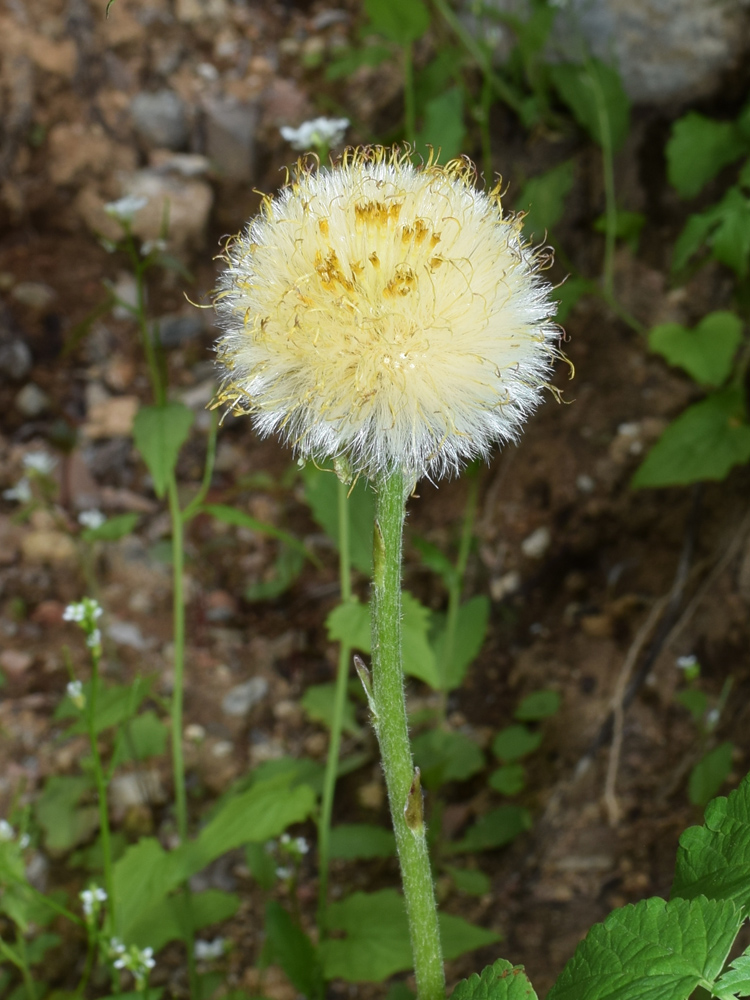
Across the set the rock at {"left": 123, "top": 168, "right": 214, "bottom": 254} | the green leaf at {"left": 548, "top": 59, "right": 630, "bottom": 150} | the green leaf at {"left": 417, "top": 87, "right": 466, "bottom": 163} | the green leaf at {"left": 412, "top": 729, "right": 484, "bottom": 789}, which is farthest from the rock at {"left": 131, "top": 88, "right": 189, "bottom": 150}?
the green leaf at {"left": 412, "top": 729, "right": 484, "bottom": 789}

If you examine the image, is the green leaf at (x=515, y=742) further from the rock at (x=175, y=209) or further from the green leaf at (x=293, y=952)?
the rock at (x=175, y=209)

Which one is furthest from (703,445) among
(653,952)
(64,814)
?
(64,814)

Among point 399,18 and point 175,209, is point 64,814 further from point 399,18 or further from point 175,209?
point 175,209

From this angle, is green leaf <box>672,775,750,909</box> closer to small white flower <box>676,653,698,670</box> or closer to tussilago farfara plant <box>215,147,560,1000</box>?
tussilago farfara plant <box>215,147,560,1000</box>

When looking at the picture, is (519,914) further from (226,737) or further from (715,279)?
(715,279)

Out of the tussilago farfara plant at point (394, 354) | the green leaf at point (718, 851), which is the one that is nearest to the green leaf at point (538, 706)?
the tussilago farfara plant at point (394, 354)

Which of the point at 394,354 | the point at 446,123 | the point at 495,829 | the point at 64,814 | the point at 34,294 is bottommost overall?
the point at 495,829

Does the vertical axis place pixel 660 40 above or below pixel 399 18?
above
